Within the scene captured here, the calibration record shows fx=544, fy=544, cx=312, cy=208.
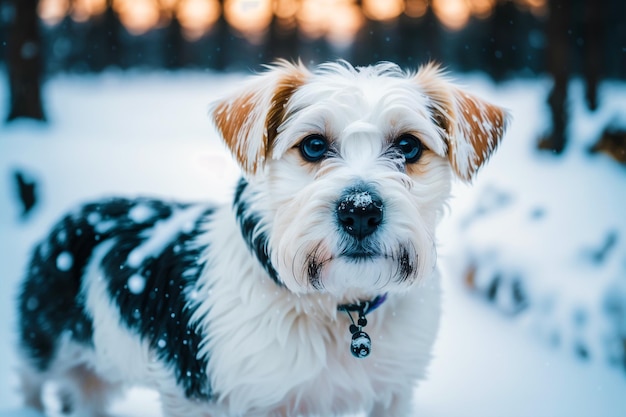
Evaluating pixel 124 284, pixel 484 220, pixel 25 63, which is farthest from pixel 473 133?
pixel 25 63

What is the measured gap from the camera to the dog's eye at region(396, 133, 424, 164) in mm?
2236

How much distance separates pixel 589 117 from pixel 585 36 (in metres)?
1.32

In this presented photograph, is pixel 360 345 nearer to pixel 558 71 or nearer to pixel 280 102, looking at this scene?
pixel 280 102

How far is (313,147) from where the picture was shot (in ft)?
7.32

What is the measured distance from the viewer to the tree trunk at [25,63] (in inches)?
308

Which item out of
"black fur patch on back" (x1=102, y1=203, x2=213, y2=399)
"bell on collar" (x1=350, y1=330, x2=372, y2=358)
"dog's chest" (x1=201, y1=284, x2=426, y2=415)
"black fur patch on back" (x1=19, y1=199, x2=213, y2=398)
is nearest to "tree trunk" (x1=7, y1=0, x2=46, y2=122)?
"black fur patch on back" (x1=19, y1=199, x2=213, y2=398)

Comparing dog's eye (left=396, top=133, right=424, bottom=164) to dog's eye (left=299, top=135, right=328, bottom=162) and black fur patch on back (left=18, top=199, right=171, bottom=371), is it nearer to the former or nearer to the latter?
dog's eye (left=299, top=135, right=328, bottom=162)

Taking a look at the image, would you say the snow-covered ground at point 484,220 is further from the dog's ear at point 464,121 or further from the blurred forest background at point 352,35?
the blurred forest background at point 352,35

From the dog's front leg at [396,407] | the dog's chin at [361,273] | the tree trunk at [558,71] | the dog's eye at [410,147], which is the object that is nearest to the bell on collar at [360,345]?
the dog's chin at [361,273]

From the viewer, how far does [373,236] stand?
1932 mm

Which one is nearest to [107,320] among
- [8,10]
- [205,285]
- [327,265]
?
[205,285]

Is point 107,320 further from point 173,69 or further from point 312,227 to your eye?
point 173,69

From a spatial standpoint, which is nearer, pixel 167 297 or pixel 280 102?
pixel 280 102

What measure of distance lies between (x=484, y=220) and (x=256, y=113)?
3609mm
